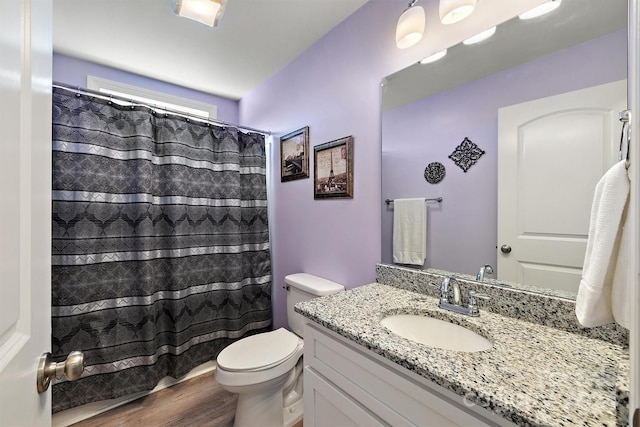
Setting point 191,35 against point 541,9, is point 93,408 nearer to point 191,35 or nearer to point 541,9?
point 191,35

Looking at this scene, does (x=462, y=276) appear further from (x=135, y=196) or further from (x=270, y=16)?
(x=135, y=196)

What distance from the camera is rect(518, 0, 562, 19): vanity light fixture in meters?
0.94

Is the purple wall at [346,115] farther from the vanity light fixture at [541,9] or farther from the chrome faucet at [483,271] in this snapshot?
the chrome faucet at [483,271]

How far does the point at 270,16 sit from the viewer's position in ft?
5.24

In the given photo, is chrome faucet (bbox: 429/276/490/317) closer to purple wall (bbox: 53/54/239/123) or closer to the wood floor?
the wood floor

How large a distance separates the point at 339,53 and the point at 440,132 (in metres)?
0.88

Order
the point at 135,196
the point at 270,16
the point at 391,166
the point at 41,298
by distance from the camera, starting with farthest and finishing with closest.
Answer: the point at 135,196
the point at 270,16
the point at 391,166
the point at 41,298

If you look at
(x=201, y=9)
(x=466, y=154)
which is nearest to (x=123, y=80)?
(x=201, y=9)

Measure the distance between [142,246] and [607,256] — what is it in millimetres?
2112

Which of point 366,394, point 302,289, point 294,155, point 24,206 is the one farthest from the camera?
point 294,155

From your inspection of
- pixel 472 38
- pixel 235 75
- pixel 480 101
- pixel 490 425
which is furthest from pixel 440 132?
pixel 235 75

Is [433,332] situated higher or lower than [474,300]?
lower

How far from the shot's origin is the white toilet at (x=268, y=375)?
4.41 feet

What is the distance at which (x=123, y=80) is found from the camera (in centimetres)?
216
